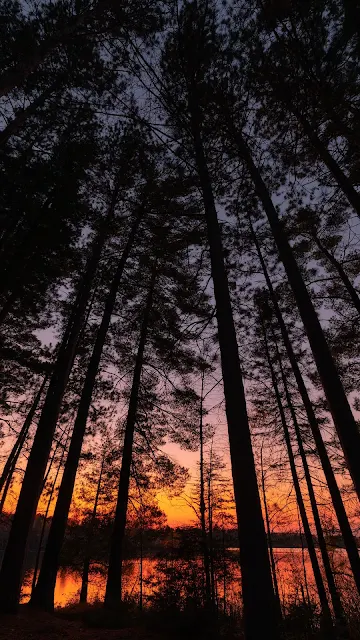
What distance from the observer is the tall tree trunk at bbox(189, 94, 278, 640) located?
3.36 metres

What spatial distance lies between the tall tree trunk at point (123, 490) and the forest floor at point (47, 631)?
230 centimetres

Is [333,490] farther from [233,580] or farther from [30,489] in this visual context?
[30,489]

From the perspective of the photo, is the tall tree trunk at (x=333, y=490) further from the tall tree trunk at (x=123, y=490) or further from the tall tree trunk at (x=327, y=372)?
the tall tree trunk at (x=123, y=490)

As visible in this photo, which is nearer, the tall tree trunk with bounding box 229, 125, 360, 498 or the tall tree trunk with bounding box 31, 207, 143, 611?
the tall tree trunk with bounding box 229, 125, 360, 498

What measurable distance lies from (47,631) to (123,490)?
485 cm

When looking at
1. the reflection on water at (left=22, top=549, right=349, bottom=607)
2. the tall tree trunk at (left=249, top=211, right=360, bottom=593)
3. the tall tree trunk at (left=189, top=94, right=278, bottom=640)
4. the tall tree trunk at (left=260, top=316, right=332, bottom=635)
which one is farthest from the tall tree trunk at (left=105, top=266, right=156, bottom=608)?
the tall tree trunk at (left=189, top=94, right=278, bottom=640)

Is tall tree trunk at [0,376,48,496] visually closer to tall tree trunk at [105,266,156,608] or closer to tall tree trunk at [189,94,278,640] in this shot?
tall tree trunk at [105,266,156,608]

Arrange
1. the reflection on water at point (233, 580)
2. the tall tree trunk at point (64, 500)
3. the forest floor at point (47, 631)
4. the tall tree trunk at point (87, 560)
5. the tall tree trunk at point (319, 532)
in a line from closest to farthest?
1. the forest floor at point (47, 631)
2. the tall tree trunk at point (64, 500)
3. the tall tree trunk at point (319, 532)
4. the reflection on water at point (233, 580)
5. the tall tree trunk at point (87, 560)

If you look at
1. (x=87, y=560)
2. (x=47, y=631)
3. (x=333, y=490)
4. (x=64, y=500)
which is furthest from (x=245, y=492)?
(x=87, y=560)

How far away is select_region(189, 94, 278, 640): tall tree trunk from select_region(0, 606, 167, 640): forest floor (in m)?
4.10

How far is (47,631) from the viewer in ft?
17.7

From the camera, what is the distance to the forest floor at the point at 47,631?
5037 millimetres

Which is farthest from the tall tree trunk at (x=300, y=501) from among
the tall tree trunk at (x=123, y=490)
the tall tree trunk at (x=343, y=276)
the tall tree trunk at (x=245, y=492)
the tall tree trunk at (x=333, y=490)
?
the tall tree trunk at (x=245, y=492)

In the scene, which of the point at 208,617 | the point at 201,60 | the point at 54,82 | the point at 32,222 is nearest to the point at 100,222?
the point at 32,222
